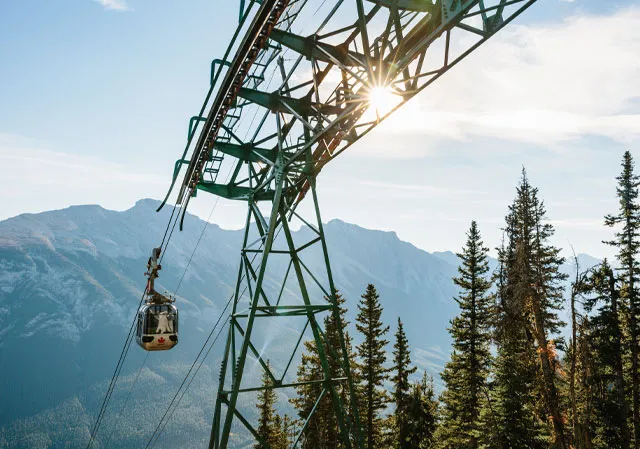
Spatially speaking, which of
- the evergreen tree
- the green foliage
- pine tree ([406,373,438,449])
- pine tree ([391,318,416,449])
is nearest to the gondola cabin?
the evergreen tree

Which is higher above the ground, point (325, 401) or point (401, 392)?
point (401, 392)

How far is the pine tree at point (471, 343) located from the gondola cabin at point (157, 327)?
17813 mm

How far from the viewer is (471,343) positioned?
2909 centimetres

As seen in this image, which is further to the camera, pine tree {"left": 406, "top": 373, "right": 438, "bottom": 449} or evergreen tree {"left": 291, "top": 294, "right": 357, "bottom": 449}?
pine tree {"left": 406, "top": 373, "right": 438, "bottom": 449}

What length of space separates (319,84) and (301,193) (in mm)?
4169

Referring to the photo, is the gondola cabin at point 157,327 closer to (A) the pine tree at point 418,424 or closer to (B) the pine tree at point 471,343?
(B) the pine tree at point 471,343

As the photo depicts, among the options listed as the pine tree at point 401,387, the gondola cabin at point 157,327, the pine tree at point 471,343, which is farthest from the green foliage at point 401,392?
the gondola cabin at point 157,327

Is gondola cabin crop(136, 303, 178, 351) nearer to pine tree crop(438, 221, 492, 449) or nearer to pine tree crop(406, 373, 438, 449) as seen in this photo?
pine tree crop(438, 221, 492, 449)

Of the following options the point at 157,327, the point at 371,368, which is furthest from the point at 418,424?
the point at 157,327

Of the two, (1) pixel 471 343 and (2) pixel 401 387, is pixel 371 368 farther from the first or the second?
(1) pixel 471 343

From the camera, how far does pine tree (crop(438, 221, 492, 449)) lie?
2845 centimetres

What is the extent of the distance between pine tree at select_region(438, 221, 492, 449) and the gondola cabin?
17.8 m

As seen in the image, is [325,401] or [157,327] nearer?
[157,327]

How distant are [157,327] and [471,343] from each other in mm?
19968
